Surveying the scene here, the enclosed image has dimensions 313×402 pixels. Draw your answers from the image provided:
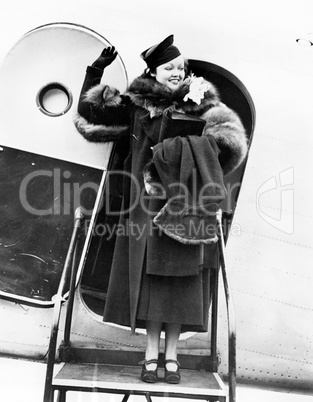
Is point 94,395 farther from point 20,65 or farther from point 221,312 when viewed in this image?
point 20,65

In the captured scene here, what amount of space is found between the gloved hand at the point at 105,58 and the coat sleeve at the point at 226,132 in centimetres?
44

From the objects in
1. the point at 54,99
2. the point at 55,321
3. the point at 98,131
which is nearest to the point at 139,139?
the point at 98,131

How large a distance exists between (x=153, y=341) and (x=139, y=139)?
0.77 meters

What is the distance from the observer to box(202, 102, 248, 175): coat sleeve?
1.71m

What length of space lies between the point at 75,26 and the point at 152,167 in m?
0.70

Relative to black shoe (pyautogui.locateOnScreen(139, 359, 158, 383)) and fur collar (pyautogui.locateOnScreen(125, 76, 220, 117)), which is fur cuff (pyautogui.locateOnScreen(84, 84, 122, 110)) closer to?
fur collar (pyautogui.locateOnScreen(125, 76, 220, 117))

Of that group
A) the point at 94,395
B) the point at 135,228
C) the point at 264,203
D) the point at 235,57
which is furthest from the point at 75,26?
the point at 94,395

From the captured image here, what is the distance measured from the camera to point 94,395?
181 centimetres

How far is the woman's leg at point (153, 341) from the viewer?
1633mm

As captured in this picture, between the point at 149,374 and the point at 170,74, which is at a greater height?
the point at 170,74

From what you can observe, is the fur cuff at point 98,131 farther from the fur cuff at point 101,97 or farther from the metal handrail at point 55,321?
the metal handrail at point 55,321

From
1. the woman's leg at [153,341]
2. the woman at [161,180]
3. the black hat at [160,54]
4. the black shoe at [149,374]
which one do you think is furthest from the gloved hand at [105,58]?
the black shoe at [149,374]

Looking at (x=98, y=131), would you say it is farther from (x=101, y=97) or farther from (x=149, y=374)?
(x=149, y=374)

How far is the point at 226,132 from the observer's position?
5.62 ft
